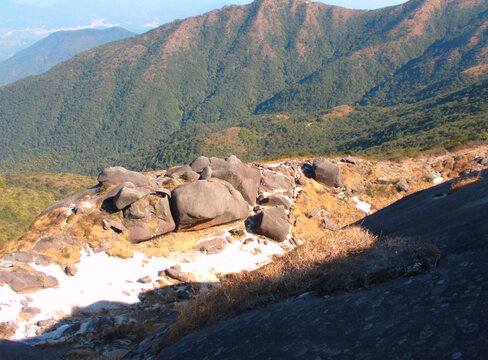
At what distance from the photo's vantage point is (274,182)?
23812 mm

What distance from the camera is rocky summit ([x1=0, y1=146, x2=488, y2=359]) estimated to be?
5.09m

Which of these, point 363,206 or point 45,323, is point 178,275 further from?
point 363,206

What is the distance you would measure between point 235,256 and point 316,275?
39.1 feet

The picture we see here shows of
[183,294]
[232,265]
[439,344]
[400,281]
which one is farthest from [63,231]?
[439,344]

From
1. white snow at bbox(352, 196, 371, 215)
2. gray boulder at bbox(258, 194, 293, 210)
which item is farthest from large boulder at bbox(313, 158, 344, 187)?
gray boulder at bbox(258, 194, 293, 210)

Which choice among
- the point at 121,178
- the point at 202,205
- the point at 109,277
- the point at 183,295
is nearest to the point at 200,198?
the point at 202,205

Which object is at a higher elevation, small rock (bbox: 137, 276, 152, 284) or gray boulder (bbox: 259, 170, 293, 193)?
gray boulder (bbox: 259, 170, 293, 193)

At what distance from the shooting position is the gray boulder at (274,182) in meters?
23.5

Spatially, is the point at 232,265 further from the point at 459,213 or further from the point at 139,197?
the point at 459,213

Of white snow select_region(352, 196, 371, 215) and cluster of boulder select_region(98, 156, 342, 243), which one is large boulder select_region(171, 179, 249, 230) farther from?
white snow select_region(352, 196, 371, 215)

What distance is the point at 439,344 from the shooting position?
3.67 meters

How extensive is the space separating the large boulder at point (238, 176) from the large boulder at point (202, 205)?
175cm

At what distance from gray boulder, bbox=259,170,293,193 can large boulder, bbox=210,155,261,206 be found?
628 mm

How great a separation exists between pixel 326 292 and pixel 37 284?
13325 mm
